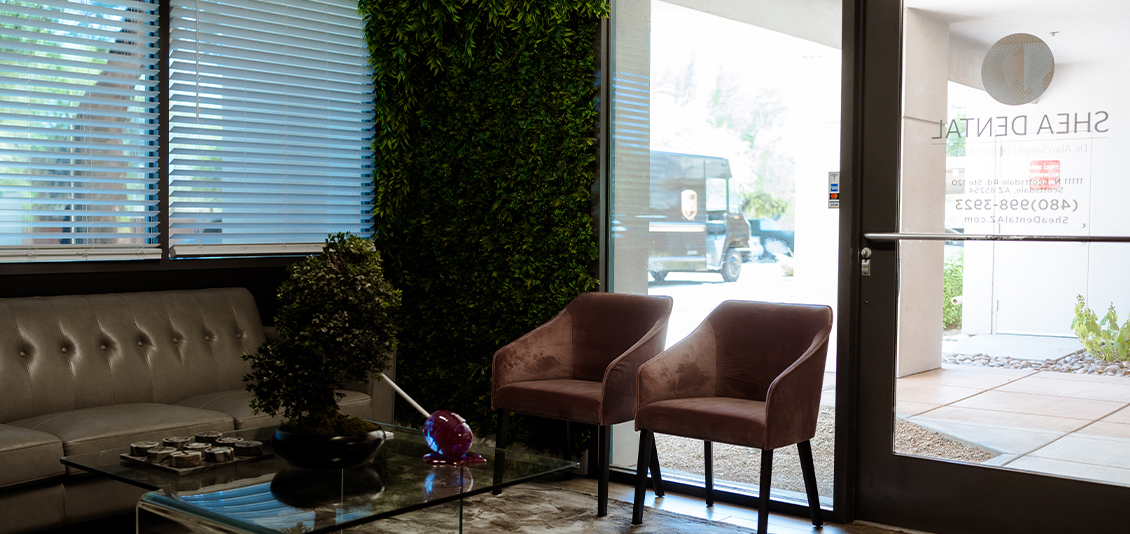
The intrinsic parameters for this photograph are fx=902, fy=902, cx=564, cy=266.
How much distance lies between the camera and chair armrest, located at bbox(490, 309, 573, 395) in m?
4.24

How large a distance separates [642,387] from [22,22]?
3.15 m

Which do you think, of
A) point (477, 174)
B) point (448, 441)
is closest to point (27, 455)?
point (448, 441)

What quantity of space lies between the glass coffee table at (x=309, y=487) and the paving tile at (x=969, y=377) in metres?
1.66

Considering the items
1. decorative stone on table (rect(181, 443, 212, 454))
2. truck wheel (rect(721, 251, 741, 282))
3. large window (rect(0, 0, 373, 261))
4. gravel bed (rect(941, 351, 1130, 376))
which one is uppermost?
large window (rect(0, 0, 373, 261))

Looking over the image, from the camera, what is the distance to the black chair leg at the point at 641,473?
371 cm

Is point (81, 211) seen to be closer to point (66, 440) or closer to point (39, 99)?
point (39, 99)

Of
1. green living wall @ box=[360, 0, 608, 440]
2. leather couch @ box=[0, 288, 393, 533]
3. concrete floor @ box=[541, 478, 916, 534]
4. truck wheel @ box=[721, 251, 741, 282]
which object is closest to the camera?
leather couch @ box=[0, 288, 393, 533]

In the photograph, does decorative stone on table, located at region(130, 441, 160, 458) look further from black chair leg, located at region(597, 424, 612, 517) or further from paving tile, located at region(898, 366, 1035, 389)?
paving tile, located at region(898, 366, 1035, 389)

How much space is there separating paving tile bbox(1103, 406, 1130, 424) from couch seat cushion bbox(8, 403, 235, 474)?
3.42 meters

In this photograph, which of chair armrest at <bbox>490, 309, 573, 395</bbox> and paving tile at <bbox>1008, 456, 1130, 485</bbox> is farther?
chair armrest at <bbox>490, 309, 573, 395</bbox>

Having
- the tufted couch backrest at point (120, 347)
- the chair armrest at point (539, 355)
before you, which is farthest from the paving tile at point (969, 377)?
the tufted couch backrest at point (120, 347)

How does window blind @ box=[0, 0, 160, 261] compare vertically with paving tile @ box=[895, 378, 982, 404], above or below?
above

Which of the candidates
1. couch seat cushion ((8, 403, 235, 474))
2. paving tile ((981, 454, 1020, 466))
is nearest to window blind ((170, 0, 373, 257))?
couch seat cushion ((8, 403, 235, 474))

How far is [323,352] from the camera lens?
2.71m
